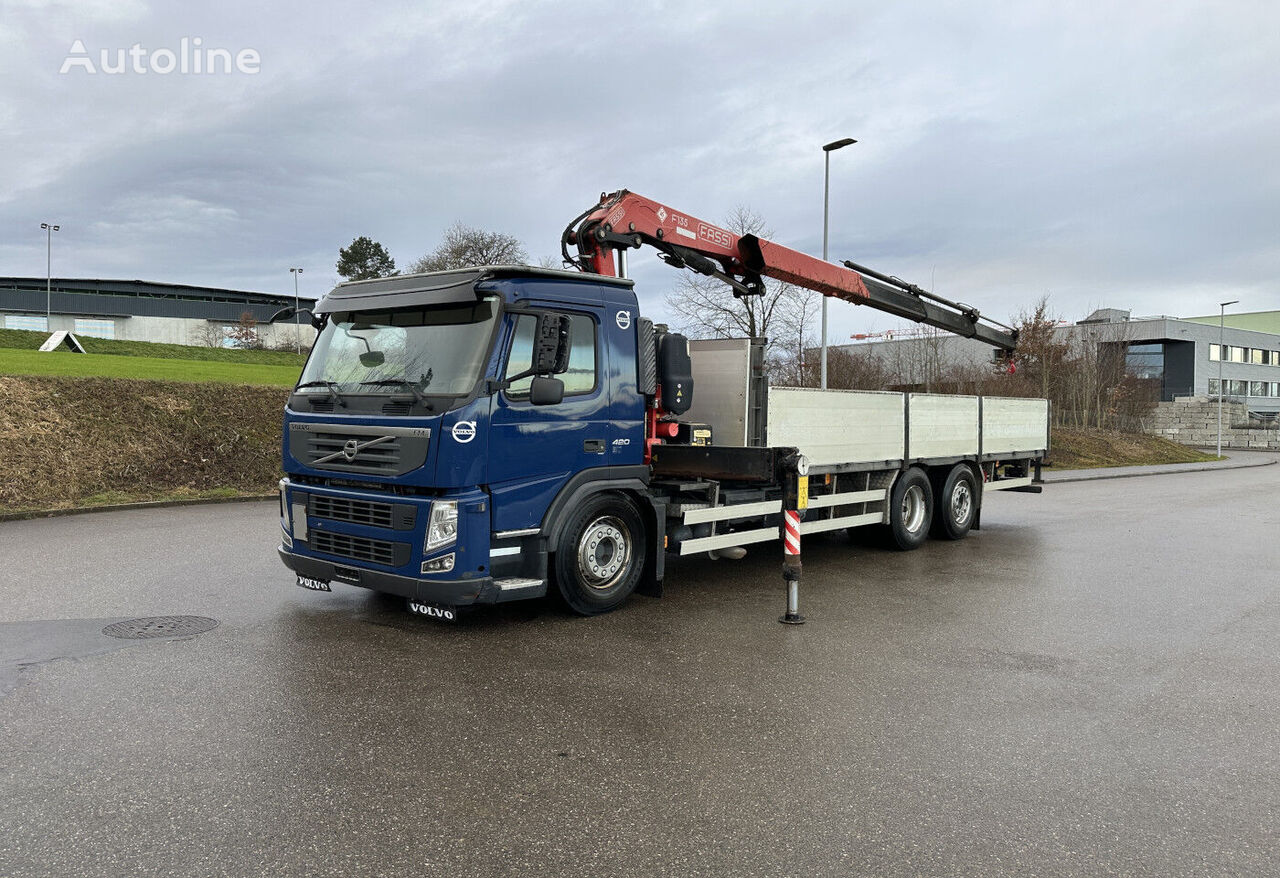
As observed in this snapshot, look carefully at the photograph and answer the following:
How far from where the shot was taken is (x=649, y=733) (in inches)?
177

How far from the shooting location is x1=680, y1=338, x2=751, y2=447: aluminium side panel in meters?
7.97

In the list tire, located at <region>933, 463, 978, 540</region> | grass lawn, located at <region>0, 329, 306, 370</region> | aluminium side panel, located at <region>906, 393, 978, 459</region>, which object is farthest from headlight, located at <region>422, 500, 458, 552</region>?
grass lawn, located at <region>0, 329, 306, 370</region>

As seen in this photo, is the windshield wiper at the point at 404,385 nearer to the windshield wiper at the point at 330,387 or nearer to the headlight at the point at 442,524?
the windshield wiper at the point at 330,387

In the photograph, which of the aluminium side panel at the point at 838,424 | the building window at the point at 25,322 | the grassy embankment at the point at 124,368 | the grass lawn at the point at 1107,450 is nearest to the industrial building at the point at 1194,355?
the grass lawn at the point at 1107,450

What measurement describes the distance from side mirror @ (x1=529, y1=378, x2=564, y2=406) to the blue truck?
0.01 meters

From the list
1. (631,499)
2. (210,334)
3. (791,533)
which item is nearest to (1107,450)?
(791,533)

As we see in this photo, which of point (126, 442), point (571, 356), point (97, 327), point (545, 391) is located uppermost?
point (97, 327)

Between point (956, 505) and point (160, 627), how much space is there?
9.27 metres

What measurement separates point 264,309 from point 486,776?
90.3 metres

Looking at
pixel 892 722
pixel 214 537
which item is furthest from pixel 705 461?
pixel 214 537

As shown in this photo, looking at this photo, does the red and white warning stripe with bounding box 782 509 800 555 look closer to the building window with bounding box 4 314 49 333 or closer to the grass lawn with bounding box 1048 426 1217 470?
the grass lawn with bounding box 1048 426 1217 470

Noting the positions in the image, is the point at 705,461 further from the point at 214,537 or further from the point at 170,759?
the point at 214,537

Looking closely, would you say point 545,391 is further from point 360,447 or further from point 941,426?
point 941,426

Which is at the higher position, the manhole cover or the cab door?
the cab door
